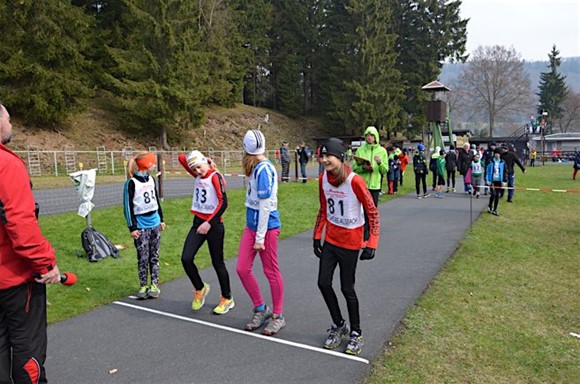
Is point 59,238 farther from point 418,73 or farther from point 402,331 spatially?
point 418,73

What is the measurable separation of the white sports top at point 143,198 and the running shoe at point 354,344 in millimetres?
2947

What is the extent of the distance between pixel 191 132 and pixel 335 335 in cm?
3719

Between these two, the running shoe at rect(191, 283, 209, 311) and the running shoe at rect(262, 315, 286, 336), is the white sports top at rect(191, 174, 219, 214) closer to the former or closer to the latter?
the running shoe at rect(191, 283, 209, 311)

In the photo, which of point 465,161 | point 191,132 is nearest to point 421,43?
point 191,132

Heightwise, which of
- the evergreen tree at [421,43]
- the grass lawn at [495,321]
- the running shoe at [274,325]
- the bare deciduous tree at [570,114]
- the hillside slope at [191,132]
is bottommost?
the grass lawn at [495,321]

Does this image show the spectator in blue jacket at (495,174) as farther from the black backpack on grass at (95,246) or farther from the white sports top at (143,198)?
the white sports top at (143,198)

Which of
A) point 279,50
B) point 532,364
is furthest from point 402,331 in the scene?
point 279,50

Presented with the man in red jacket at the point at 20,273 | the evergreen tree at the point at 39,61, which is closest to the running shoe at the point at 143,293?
the man in red jacket at the point at 20,273

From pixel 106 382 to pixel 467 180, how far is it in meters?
15.9

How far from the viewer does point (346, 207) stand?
4.23 metres

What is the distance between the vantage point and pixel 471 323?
502 cm

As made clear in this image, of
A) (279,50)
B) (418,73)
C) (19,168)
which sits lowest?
(19,168)

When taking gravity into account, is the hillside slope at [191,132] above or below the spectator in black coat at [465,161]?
above

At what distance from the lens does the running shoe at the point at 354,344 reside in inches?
167
